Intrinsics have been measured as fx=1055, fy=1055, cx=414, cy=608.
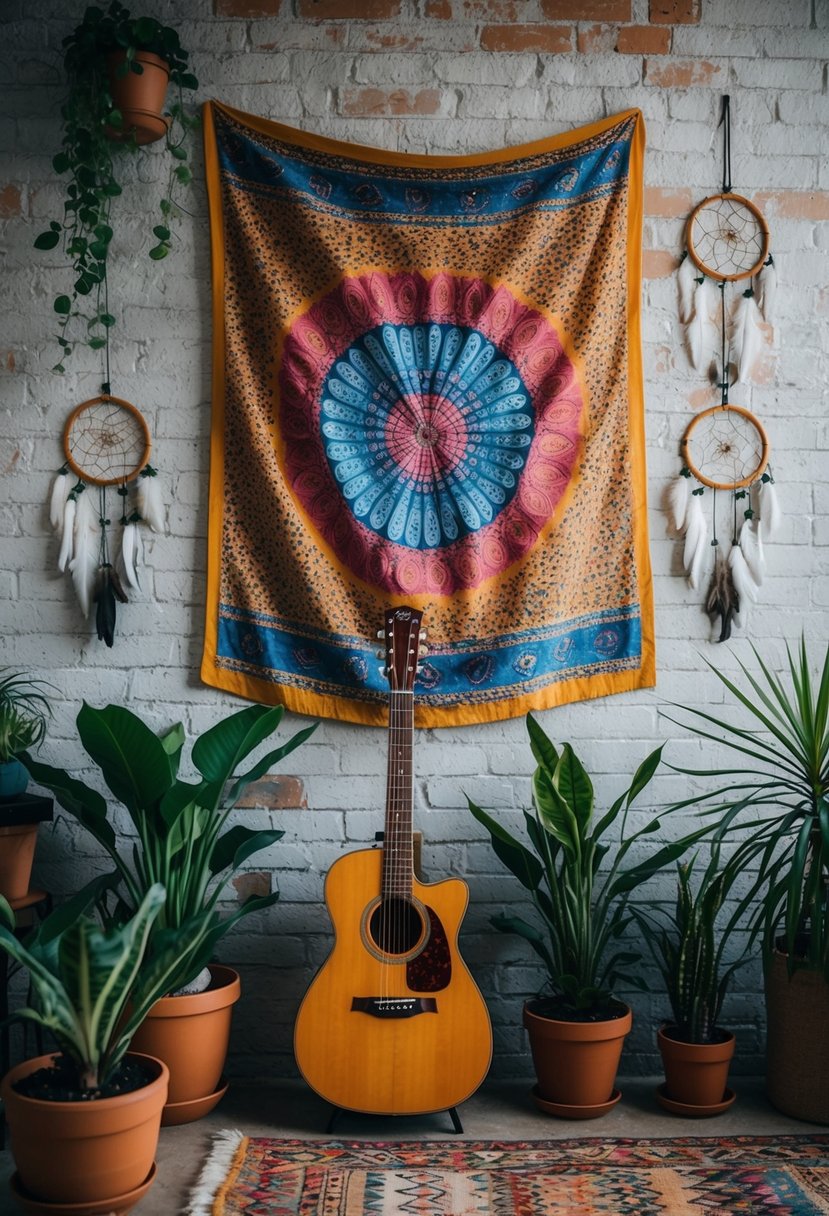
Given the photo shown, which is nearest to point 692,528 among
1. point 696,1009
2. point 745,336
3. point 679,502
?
point 679,502

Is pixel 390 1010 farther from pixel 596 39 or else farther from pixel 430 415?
pixel 596 39

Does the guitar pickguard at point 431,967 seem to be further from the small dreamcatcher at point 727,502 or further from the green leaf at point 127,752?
the small dreamcatcher at point 727,502

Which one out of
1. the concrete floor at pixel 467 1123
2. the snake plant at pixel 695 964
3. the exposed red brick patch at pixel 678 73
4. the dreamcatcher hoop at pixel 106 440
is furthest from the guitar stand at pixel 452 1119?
the exposed red brick patch at pixel 678 73

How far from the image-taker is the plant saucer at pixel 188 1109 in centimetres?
225

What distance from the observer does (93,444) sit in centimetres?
265

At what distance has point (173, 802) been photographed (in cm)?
219

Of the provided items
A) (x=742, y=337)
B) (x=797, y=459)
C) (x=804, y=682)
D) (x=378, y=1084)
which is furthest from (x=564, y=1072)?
(x=742, y=337)

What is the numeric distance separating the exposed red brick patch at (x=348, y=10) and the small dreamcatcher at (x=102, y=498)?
1.09 metres

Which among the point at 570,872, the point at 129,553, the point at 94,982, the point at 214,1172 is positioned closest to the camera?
the point at 94,982

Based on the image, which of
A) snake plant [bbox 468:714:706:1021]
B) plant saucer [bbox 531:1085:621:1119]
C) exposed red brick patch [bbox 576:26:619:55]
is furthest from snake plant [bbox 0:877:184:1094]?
exposed red brick patch [bbox 576:26:619:55]

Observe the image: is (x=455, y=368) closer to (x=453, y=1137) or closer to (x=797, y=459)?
(x=797, y=459)

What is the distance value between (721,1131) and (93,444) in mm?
2165

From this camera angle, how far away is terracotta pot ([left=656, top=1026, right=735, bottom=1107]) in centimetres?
235

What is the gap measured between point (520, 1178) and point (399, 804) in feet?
2.50
